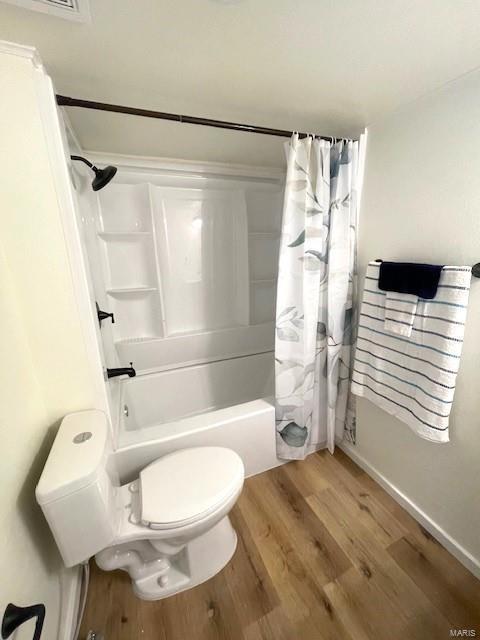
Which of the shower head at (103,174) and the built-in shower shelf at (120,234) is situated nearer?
the shower head at (103,174)

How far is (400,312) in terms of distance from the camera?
1.13 m

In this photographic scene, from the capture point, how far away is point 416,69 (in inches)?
34.7

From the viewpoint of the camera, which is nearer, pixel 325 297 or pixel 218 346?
pixel 325 297

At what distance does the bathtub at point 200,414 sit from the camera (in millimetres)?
1279

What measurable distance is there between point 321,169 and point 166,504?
1680 mm

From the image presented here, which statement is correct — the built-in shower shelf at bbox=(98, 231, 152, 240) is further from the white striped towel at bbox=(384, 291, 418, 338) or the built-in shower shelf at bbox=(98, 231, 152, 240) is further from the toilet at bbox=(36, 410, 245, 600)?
the white striped towel at bbox=(384, 291, 418, 338)

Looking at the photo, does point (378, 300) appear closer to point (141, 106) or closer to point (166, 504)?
point (166, 504)

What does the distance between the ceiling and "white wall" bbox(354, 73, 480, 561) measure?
0.44ft

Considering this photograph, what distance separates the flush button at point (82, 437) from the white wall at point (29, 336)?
0.45 ft

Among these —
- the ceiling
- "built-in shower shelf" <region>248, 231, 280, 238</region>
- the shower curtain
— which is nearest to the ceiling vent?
the ceiling

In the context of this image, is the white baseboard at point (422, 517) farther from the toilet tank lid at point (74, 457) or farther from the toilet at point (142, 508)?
the toilet tank lid at point (74, 457)

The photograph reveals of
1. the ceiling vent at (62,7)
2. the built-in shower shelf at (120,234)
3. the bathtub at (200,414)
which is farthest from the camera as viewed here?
the built-in shower shelf at (120,234)

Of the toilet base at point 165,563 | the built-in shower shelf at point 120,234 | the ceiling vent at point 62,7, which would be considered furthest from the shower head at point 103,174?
the toilet base at point 165,563

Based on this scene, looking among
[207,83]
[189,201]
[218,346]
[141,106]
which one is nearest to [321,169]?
[207,83]
